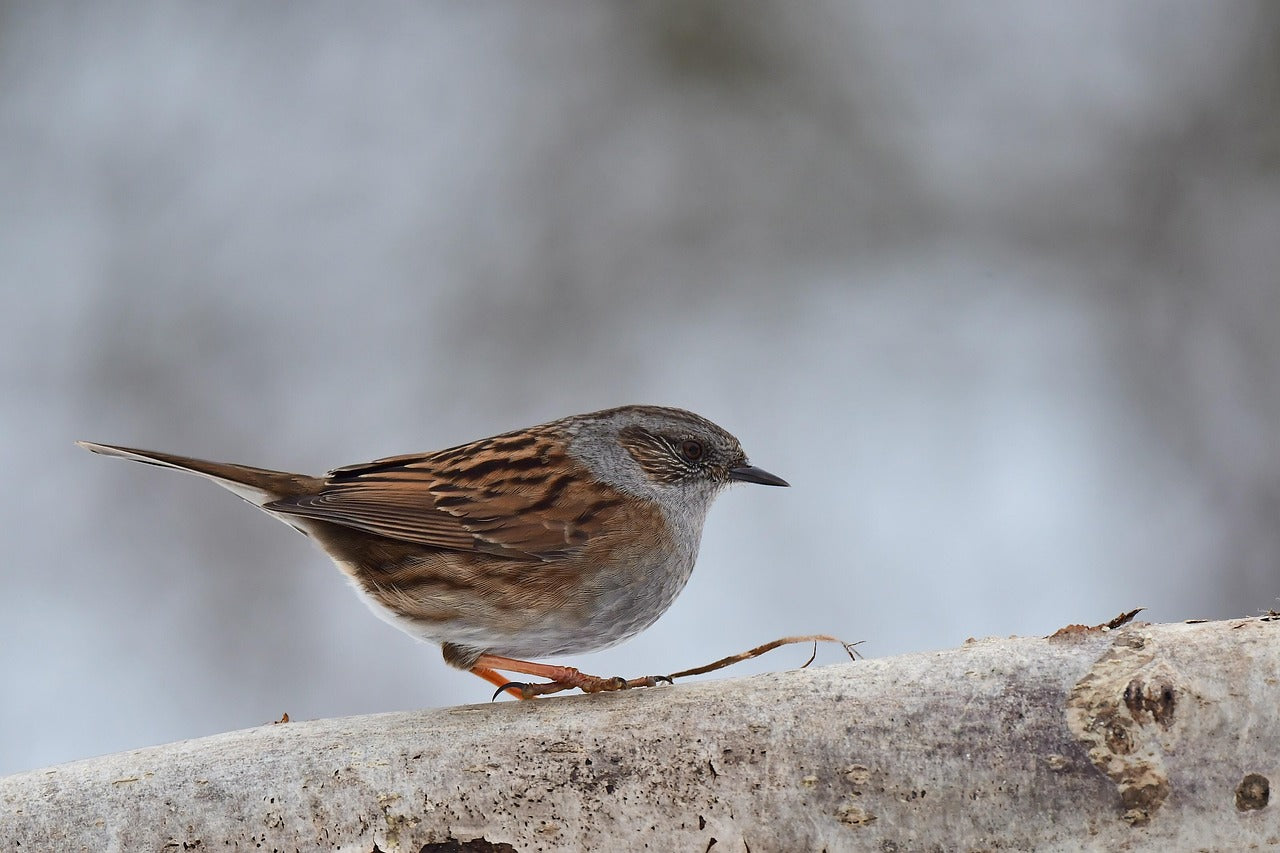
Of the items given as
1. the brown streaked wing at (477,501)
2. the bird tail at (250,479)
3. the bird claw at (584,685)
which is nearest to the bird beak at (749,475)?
the brown streaked wing at (477,501)

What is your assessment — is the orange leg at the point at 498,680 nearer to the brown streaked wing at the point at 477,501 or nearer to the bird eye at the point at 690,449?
the brown streaked wing at the point at 477,501

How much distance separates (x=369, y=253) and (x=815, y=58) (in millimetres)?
2790

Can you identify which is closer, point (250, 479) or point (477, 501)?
point (250, 479)

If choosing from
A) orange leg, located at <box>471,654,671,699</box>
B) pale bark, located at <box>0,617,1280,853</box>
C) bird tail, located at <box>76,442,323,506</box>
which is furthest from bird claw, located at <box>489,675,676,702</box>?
bird tail, located at <box>76,442,323,506</box>

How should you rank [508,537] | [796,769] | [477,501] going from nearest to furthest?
[796,769] → [508,537] → [477,501]

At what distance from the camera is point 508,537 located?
3.30 meters

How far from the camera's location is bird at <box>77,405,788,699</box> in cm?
318

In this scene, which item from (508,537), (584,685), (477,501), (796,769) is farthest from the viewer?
(477,501)

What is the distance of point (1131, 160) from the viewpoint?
19.9 feet

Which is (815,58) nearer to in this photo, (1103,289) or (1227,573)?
(1103,289)

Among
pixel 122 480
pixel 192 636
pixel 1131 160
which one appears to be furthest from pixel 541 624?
pixel 1131 160

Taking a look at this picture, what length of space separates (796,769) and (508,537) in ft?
4.34

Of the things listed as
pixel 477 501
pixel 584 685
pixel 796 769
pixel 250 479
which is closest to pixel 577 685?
pixel 584 685

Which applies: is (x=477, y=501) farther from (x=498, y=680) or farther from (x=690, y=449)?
(x=690, y=449)
